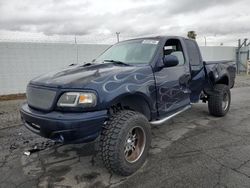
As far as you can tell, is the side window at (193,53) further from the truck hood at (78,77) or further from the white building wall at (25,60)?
the white building wall at (25,60)

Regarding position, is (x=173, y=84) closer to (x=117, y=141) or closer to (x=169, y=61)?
(x=169, y=61)

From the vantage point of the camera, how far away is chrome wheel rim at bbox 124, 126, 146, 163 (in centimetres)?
335

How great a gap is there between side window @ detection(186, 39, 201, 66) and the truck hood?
2049 millimetres

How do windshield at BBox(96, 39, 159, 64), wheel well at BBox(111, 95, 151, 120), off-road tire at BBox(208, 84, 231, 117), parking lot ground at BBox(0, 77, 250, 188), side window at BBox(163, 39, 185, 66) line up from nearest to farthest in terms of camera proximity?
parking lot ground at BBox(0, 77, 250, 188) < wheel well at BBox(111, 95, 151, 120) < windshield at BBox(96, 39, 159, 64) < side window at BBox(163, 39, 185, 66) < off-road tire at BBox(208, 84, 231, 117)

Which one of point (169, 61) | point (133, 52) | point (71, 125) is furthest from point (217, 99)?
point (71, 125)

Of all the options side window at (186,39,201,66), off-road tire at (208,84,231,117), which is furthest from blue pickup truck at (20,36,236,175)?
off-road tire at (208,84,231,117)

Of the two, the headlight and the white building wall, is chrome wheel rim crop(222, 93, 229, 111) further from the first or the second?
the white building wall

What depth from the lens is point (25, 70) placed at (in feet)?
34.6

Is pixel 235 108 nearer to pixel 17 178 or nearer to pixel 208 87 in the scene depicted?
pixel 208 87

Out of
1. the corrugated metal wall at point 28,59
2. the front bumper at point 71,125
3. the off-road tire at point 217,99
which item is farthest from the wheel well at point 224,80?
the corrugated metal wall at point 28,59

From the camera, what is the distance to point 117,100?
10.4 ft

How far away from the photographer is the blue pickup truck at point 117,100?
292cm

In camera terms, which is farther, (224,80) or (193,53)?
(224,80)

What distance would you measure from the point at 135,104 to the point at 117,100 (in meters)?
0.60
